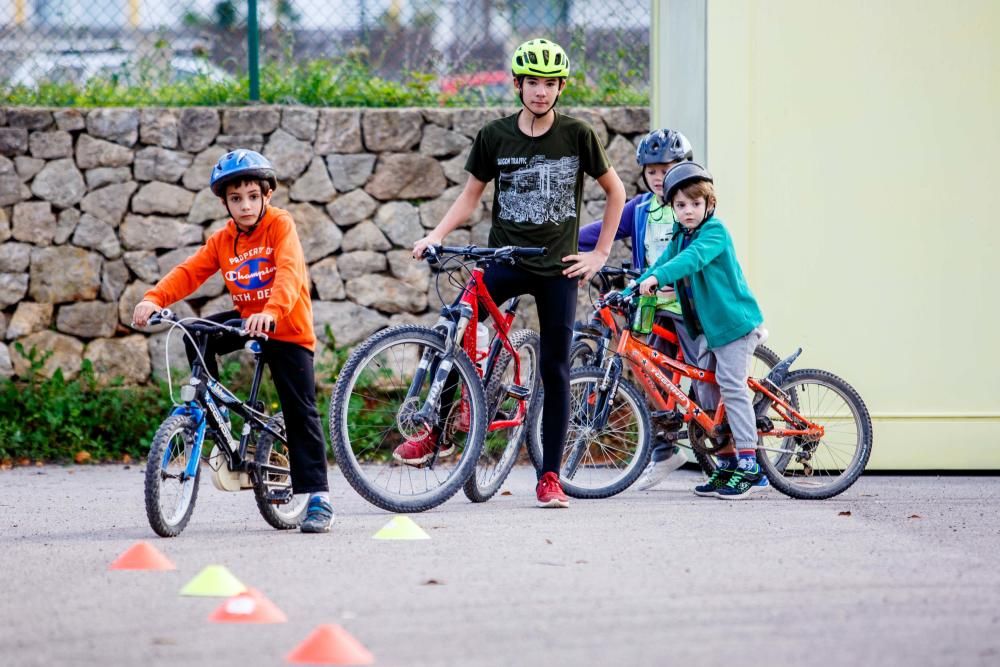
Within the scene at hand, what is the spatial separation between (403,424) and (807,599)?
2.39 m

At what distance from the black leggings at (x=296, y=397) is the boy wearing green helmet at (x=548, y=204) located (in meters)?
0.98

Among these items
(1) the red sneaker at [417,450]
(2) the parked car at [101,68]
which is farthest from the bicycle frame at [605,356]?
(2) the parked car at [101,68]

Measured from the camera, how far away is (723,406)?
716 centimetres

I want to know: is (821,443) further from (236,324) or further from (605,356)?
(236,324)

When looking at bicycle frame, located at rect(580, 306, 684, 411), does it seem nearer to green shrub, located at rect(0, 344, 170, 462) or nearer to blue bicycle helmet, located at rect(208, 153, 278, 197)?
blue bicycle helmet, located at rect(208, 153, 278, 197)

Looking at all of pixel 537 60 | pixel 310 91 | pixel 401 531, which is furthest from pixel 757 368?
pixel 310 91

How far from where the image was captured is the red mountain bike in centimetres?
625

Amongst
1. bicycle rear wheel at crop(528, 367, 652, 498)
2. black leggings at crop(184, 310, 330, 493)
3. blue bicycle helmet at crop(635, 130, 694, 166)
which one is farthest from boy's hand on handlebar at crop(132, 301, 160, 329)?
blue bicycle helmet at crop(635, 130, 694, 166)

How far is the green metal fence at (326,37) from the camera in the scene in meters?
10.2

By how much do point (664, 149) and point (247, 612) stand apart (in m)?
3.97

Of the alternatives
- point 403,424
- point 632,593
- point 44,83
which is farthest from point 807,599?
point 44,83

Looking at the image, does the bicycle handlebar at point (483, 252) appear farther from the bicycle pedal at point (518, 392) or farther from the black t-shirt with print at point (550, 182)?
the bicycle pedal at point (518, 392)

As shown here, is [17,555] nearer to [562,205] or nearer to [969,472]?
[562,205]

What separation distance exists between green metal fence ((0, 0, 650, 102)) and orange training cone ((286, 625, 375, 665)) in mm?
6924
